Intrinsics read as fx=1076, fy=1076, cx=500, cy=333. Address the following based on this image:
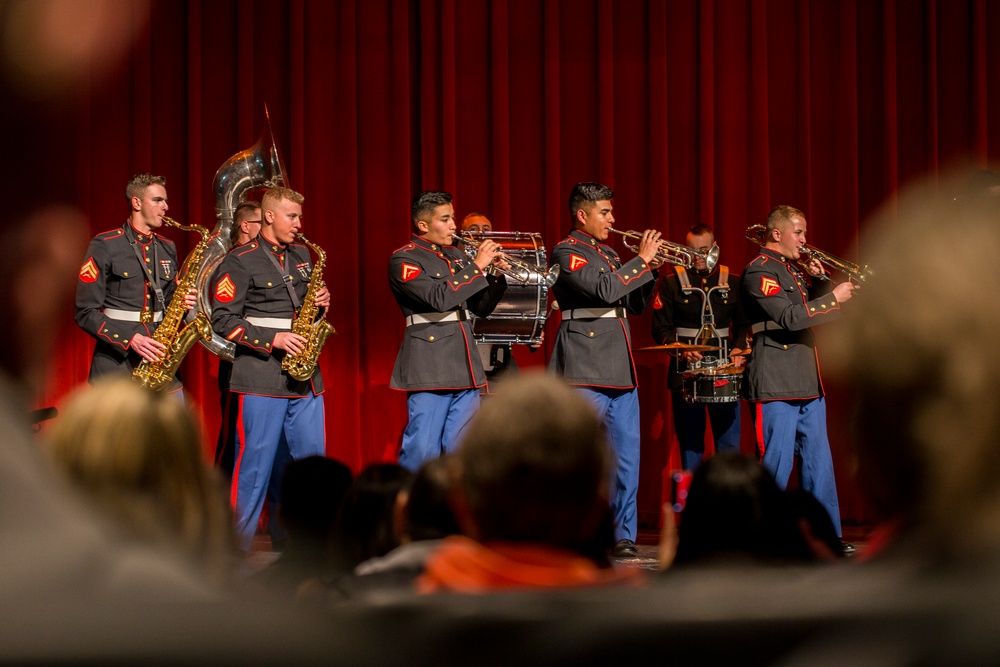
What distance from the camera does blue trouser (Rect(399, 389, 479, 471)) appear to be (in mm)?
4898

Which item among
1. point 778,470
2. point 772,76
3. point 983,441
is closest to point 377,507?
point 983,441

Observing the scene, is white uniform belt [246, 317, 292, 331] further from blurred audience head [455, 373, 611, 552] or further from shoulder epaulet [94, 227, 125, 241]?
blurred audience head [455, 373, 611, 552]

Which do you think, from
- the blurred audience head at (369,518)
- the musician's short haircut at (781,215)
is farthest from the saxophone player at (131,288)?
the blurred audience head at (369,518)

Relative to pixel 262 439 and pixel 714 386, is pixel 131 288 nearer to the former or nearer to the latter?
pixel 262 439

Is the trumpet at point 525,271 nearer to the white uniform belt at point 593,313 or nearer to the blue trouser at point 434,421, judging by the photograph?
the white uniform belt at point 593,313

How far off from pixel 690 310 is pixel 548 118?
1.36m

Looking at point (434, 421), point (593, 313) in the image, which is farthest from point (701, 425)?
point (434, 421)

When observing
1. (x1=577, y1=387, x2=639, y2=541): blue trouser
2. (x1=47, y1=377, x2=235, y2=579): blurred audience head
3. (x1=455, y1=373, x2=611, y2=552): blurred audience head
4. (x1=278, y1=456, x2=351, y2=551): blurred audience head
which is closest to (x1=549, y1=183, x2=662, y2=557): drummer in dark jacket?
(x1=577, y1=387, x2=639, y2=541): blue trouser

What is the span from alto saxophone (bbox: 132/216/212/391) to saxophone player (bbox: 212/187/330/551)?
6.2 inches

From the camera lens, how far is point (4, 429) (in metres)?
A: 0.35

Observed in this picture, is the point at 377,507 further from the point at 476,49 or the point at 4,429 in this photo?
the point at 476,49

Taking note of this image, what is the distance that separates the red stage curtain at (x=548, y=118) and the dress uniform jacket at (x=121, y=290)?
1039 millimetres

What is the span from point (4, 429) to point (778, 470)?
191 inches

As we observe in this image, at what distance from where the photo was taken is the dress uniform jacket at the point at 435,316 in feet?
16.3
